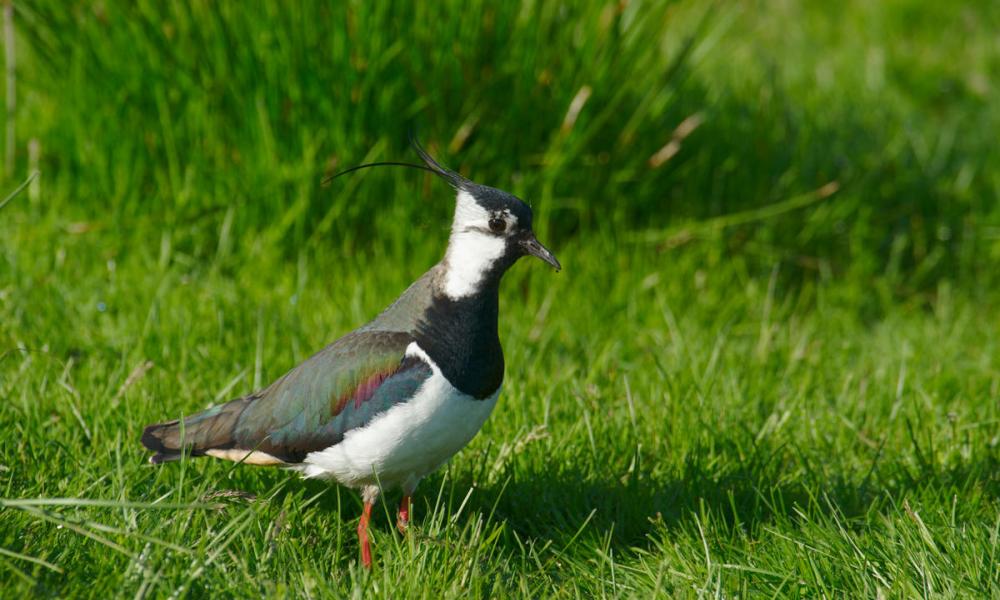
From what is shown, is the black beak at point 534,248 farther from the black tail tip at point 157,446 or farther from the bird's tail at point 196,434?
the black tail tip at point 157,446

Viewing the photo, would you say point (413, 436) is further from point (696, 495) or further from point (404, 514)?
point (696, 495)

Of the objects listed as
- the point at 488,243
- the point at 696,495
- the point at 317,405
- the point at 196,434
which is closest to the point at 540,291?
the point at 696,495

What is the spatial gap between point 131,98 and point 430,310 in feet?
8.37

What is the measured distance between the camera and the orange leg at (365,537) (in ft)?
9.95

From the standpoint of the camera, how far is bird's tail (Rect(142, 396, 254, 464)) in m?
3.19

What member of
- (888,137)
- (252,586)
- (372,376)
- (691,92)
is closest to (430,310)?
(372,376)

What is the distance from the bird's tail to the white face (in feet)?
2.36

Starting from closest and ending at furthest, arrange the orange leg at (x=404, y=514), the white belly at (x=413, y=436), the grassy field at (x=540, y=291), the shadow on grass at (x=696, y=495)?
the white belly at (x=413, y=436), the grassy field at (x=540, y=291), the orange leg at (x=404, y=514), the shadow on grass at (x=696, y=495)

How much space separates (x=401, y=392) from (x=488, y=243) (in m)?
0.49

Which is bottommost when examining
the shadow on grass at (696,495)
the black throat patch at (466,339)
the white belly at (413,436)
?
the shadow on grass at (696,495)

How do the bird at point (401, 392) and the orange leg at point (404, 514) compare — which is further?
the orange leg at point (404, 514)

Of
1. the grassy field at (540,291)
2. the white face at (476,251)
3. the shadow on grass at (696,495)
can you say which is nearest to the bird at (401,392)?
the white face at (476,251)

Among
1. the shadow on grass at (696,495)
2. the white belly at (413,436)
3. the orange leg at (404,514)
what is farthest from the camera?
the shadow on grass at (696,495)

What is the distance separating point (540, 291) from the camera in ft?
16.1
